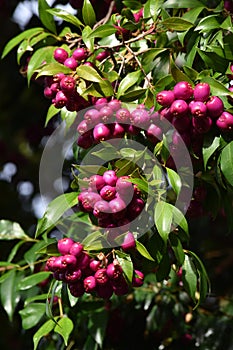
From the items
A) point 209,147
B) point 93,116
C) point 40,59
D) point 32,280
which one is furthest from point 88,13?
point 32,280

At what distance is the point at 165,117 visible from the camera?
1.29m

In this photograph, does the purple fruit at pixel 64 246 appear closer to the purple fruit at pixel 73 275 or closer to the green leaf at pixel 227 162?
the purple fruit at pixel 73 275

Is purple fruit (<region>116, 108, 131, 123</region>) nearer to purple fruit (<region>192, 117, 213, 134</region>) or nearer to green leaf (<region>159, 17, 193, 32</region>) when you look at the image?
purple fruit (<region>192, 117, 213, 134</region>)

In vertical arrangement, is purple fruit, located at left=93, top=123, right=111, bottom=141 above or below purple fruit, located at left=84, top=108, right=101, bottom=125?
below

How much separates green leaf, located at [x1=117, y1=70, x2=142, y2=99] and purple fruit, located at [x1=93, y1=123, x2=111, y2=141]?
113 mm

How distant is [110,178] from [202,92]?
234mm

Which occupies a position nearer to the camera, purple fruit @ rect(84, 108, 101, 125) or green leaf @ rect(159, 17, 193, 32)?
purple fruit @ rect(84, 108, 101, 125)

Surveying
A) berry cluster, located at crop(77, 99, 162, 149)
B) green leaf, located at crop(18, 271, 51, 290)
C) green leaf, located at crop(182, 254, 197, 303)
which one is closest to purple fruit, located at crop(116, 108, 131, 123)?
berry cluster, located at crop(77, 99, 162, 149)

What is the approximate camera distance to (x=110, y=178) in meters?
1.21

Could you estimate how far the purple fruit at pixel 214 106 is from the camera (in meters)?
1.24

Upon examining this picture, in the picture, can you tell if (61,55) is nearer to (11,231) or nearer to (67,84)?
(67,84)

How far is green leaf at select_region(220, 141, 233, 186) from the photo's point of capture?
4.18 ft

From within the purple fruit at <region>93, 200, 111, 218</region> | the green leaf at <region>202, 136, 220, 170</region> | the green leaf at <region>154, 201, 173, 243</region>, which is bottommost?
the green leaf at <region>154, 201, 173, 243</region>

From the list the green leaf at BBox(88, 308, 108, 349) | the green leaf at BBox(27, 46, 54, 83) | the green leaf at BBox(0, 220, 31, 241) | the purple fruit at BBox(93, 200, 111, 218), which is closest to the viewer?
the purple fruit at BBox(93, 200, 111, 218)
